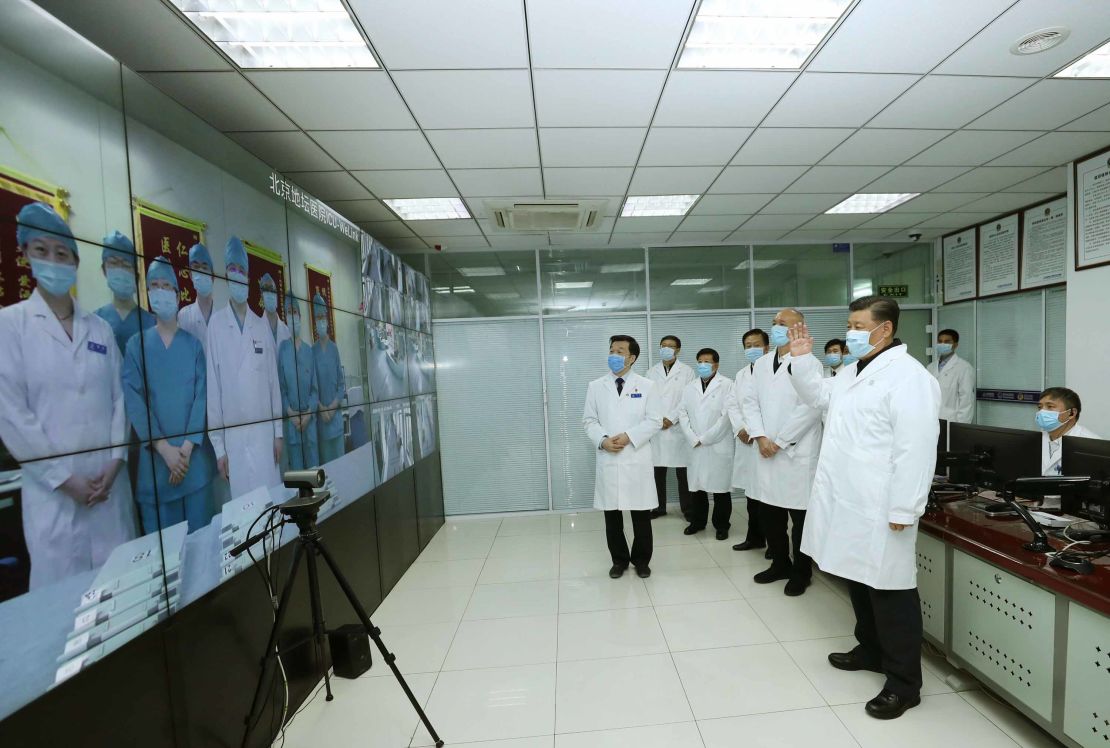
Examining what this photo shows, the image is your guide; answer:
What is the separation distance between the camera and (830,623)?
8.73ft

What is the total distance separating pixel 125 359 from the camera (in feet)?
4.49

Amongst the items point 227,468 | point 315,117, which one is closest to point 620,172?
point 315,117

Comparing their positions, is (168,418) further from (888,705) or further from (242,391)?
(888,705)

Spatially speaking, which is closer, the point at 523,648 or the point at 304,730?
the point at 304,730

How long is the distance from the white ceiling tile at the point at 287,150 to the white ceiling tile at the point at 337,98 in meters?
0.21

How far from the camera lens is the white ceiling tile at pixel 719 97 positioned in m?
2.13

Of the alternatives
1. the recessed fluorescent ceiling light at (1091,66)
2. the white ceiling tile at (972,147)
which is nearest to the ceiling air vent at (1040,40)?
the recessed fluorescent ceiling light at (1091,66)

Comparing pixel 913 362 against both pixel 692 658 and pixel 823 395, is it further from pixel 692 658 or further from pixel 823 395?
pixel 692 658

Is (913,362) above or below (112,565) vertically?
above

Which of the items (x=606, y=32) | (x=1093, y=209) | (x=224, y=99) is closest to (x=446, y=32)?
(x=606, y=32)

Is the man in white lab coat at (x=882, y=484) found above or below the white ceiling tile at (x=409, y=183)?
below

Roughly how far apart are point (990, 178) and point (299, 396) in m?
5.09

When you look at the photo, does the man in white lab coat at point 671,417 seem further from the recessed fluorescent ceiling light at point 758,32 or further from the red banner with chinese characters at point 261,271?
the red banner with chinese characters at point 261,271

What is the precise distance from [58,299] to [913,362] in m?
2.98
